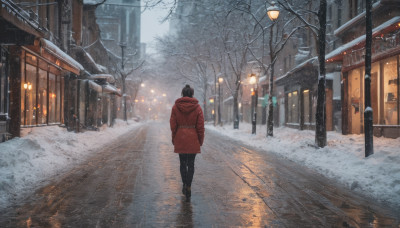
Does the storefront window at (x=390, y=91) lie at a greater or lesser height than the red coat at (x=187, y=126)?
greater

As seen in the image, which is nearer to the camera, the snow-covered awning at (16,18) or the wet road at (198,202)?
the wet road at (198,202)

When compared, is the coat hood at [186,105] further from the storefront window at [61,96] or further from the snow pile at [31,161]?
the storefront window at [61,96]

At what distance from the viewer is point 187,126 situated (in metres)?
6.76

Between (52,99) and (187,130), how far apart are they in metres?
15.7

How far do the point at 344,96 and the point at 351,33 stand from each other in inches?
142

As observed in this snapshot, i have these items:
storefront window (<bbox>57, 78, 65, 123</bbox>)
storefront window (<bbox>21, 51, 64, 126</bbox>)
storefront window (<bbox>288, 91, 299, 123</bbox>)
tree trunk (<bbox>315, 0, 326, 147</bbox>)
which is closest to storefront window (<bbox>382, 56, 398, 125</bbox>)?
tree trunk (<bbox>315, 0, 326, 147</bbox>)

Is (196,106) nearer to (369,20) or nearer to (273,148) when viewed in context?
(369,20)

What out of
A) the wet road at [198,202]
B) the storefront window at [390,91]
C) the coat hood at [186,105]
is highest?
the storefront window at [390,91]

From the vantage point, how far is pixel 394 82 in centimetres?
1647

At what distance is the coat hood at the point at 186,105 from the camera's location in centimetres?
670

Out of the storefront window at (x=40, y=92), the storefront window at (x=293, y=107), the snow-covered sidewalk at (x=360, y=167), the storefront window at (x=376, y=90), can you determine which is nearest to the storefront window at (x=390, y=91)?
the storefront window at (x=376, y=90)

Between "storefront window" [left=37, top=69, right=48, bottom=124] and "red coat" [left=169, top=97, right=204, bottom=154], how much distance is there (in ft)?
42.9

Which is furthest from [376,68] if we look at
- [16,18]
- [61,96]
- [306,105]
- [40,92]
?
[61,96]

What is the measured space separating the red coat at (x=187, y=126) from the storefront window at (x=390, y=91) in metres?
12.6
